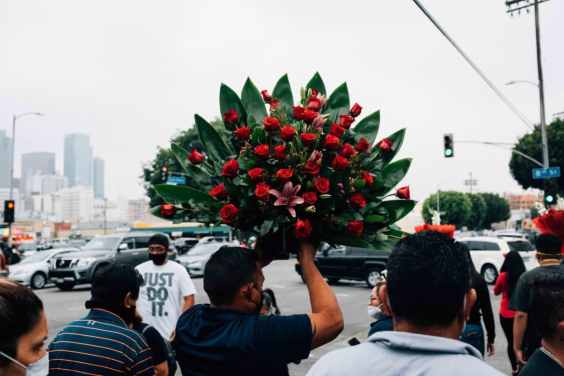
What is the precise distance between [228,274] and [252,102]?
2.85 feet

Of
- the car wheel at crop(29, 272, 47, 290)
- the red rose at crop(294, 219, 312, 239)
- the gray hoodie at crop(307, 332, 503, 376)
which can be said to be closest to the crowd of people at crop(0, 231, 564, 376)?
the gray hoodie at crop(307, 332, 503, 376)

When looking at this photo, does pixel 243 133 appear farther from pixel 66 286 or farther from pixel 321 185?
pixel 66 286

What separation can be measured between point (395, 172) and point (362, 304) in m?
12.1

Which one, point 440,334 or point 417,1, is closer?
point 440,334

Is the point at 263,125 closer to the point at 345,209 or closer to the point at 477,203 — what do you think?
the point at 345,209

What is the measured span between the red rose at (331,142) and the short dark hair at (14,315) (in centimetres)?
135

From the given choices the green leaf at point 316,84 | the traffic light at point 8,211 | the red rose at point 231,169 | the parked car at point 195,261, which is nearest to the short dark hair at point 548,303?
the green leaf at point 316,84

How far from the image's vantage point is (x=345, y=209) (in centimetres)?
252

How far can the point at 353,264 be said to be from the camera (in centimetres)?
1756

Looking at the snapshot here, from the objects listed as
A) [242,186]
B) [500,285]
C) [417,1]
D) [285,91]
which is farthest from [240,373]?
[417,1]

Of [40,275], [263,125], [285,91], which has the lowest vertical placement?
[40,275]

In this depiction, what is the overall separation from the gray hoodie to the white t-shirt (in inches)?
161

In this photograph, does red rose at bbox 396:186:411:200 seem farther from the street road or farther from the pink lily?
the street road

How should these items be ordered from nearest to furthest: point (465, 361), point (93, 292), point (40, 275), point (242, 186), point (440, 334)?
point (465, 361)
point (440, 334)
point (242, 186)
point (93, 292)
point (40, 275)
